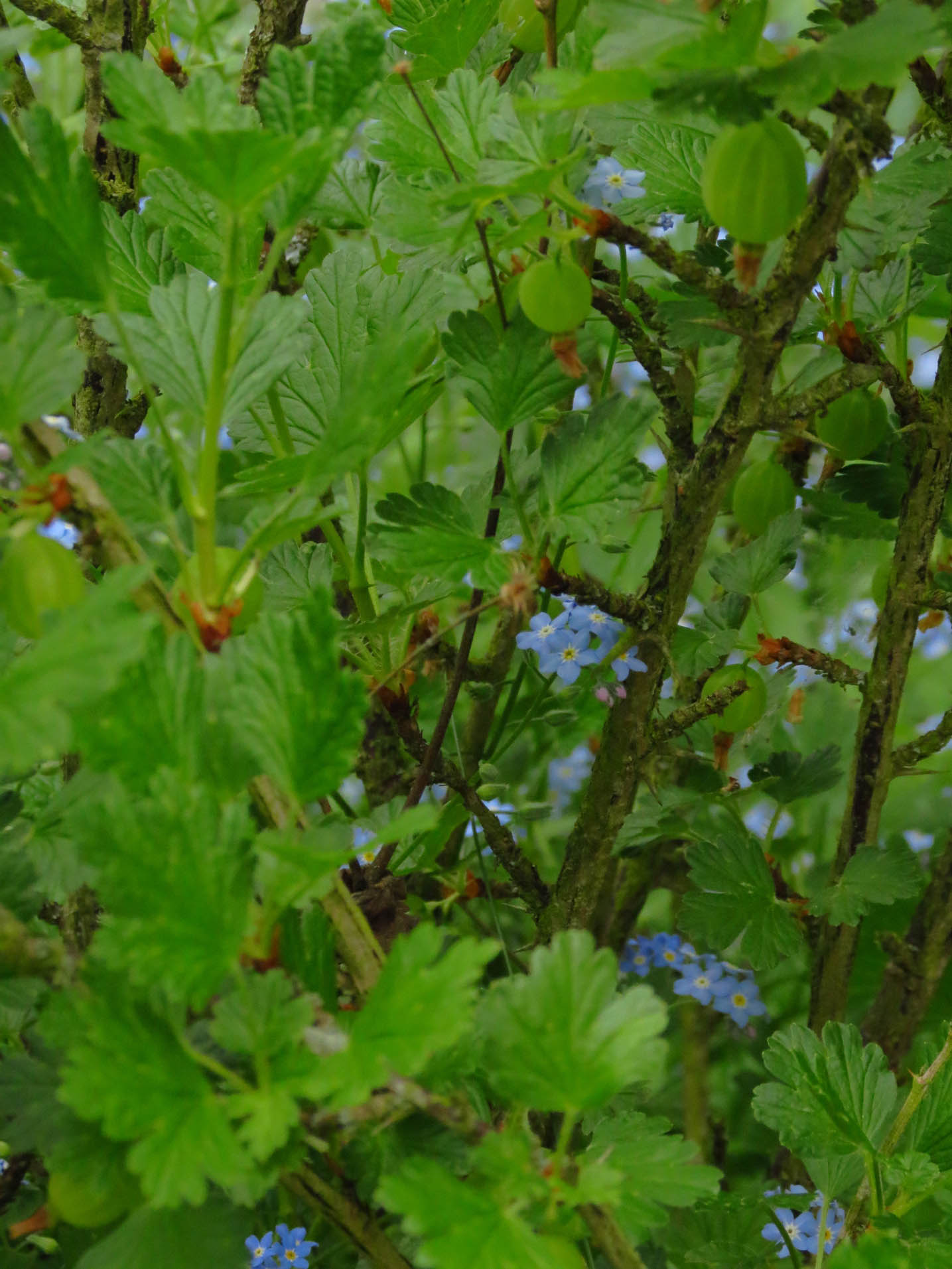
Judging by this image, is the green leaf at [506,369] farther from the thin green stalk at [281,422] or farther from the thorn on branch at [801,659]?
the thorn on branch at [801,659]

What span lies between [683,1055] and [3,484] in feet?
2.40

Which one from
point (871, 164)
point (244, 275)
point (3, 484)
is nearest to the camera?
point (871, 164)

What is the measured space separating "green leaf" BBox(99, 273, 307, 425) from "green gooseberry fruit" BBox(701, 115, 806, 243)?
16 cm

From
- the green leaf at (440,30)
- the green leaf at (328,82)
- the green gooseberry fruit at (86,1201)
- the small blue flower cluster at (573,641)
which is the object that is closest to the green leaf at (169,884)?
the green gooseberry fruit at (86,1201)

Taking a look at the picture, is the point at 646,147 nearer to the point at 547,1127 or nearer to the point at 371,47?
the point at 371,47

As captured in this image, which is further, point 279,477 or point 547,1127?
point 547,1127

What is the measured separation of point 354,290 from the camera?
0.60 metres

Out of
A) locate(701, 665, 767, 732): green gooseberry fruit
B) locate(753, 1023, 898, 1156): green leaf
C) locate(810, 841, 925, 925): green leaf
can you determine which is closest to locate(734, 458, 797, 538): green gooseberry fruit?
locate(701, 665, 767, 732): green gooseberry fruit

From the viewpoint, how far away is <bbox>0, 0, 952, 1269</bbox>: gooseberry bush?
0.34 meters

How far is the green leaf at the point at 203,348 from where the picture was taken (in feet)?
1.42

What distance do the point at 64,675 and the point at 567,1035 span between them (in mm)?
177

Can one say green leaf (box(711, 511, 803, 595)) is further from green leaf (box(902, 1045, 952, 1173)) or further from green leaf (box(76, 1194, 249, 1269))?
green leaf (box(76, 1194, 249, 1269))

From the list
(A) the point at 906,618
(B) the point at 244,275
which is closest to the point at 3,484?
(B) the point at 244,275

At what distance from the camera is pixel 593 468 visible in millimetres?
504
